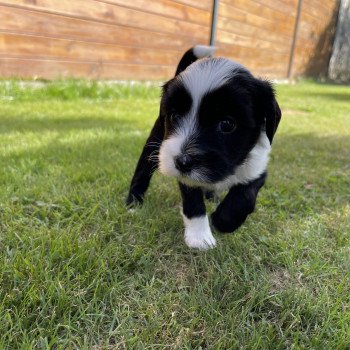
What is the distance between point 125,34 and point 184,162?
5349mm

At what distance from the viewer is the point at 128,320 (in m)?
1.18

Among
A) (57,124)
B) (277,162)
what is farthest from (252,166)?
(57,124)

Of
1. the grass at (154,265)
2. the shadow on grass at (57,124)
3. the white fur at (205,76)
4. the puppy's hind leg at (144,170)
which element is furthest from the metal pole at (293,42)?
the white fur at (205,76)

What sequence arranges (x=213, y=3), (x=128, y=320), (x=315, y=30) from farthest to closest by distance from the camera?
(x=315, y=30)
(x=213, y=3)
(x=128, y=320)

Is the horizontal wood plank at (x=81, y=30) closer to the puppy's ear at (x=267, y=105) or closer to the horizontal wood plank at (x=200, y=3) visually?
the horizontal wood plank at (x=200, y=3)

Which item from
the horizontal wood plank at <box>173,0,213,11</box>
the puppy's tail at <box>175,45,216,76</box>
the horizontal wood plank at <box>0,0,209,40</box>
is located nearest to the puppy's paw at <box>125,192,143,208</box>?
the puppy's tail at <box>175,45,216,76</box>

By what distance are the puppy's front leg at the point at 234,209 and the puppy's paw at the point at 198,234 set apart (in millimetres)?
57

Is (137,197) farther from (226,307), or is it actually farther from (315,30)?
(315,30)

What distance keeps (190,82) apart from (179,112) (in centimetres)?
12

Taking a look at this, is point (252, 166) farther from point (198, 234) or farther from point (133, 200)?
point (133, 200)

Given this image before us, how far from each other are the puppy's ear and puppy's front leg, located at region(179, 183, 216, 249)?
40 centimetres

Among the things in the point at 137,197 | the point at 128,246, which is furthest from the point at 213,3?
the point at 128,246

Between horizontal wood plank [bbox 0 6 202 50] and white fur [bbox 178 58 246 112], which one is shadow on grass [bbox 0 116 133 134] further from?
white fur [bbox 178 58 246 112]

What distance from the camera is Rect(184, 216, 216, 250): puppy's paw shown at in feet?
5.26
